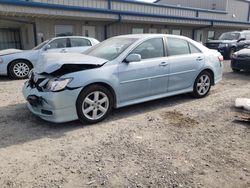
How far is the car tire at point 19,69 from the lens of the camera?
845 cm

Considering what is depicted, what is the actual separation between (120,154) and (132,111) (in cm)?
181

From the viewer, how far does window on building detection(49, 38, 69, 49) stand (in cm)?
906

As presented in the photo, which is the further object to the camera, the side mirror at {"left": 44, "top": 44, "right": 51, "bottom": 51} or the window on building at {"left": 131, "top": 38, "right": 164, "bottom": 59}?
the side mirror at {"left": 44, "top": 44, "right": 51, "bottom": 51}

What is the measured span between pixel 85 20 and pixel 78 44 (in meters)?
6.91

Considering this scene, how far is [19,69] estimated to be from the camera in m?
8.60

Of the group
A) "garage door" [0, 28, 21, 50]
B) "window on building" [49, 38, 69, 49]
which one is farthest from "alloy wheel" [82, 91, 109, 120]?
"garage door" [0, 28, 21, 50]

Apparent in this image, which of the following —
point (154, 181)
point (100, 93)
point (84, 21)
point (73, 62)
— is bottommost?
point (154, 181)

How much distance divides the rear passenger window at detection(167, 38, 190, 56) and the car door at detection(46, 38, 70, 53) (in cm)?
503

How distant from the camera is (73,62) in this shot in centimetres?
412

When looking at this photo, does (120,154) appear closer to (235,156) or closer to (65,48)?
(235,156)

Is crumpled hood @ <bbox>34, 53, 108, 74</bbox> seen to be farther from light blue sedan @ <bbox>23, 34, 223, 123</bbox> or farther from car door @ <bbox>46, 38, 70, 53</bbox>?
car door @ <bbox>46, 38, 70, 53</bbox>

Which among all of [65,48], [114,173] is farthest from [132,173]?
[65,48]

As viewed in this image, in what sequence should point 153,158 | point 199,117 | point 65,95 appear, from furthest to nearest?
point 199,117 → point 65,95 → point 153,158

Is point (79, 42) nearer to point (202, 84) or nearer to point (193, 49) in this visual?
point (193, 49)
